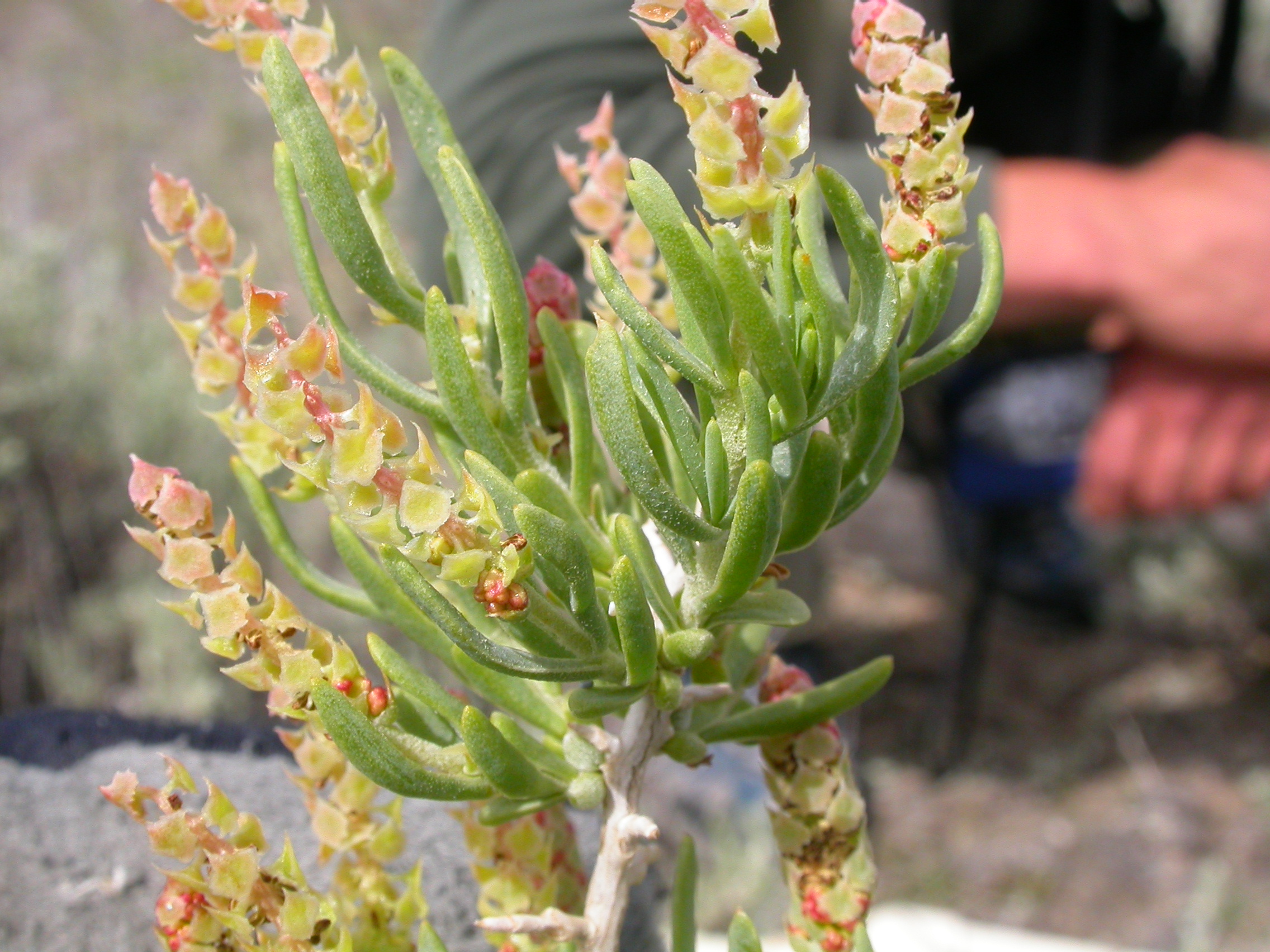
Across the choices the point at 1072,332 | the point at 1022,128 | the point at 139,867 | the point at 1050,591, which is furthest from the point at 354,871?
the point at 1050,591

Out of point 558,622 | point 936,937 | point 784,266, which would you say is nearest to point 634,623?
point 558,622

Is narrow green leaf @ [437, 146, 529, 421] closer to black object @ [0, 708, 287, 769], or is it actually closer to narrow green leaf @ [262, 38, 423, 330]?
narrow green leaf @ [262, 38, 423, 330]

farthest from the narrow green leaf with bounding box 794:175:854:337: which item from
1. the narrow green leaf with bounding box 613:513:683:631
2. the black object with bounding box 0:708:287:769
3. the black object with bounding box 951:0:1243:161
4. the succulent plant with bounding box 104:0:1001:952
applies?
the black object with bounding box 951:0:1243:161

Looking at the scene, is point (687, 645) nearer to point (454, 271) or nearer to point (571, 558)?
point (571, 558)

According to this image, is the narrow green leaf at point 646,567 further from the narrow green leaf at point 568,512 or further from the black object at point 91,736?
the black object at point 91,736

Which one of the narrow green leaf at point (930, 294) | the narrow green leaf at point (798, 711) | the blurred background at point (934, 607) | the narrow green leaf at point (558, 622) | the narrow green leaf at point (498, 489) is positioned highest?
the narrow green leaf at point (930, 294)

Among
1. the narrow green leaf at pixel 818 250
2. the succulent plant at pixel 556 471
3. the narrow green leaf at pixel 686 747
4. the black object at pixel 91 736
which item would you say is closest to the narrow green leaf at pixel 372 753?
the succulent plant at pixel 556 471
